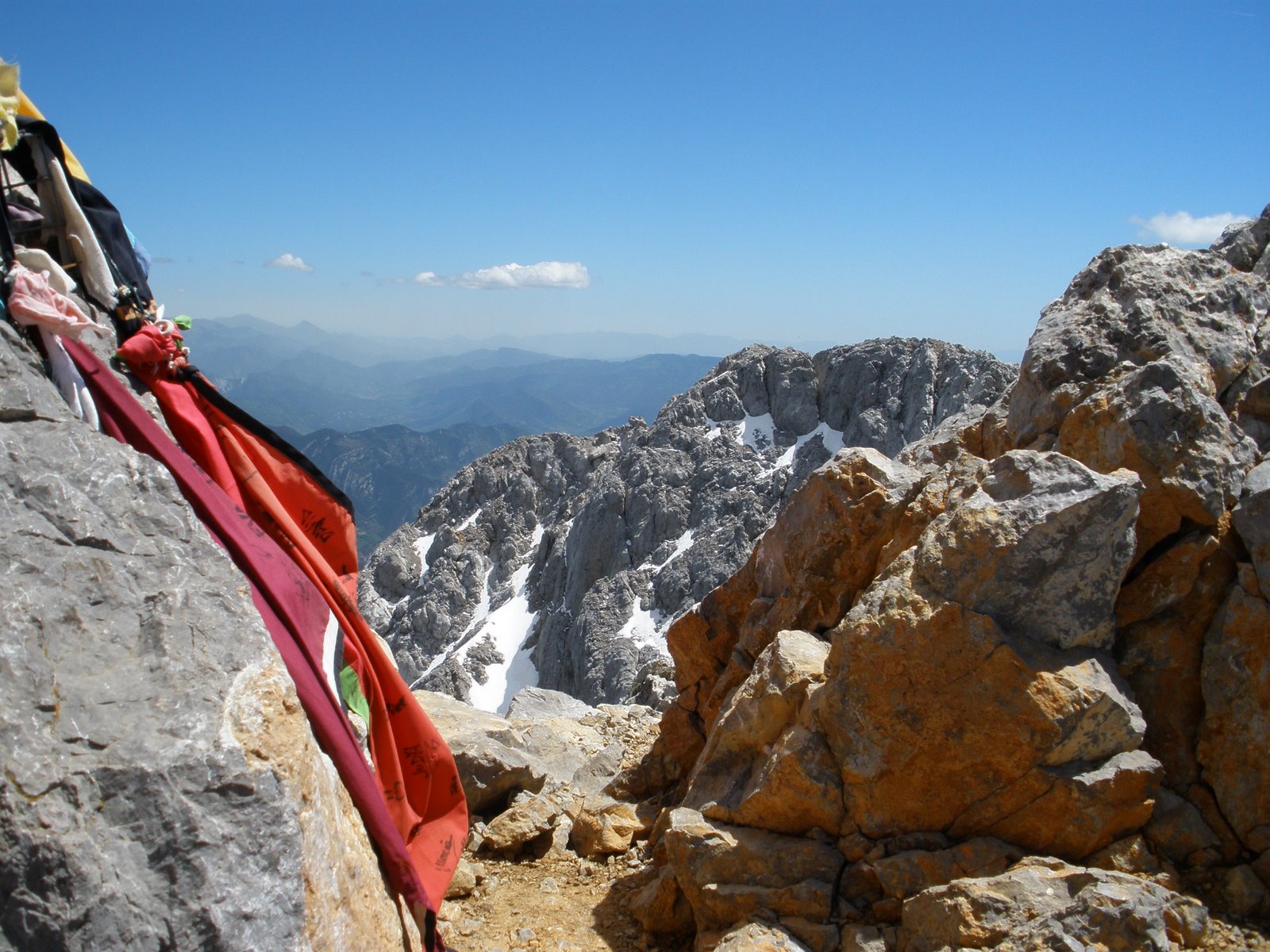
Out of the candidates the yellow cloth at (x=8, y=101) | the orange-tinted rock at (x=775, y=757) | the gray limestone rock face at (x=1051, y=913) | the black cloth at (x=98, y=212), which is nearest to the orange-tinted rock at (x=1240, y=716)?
the gray limestone rock face at (x=1051, y=913)

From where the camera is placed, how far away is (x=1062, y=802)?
20.5 feet

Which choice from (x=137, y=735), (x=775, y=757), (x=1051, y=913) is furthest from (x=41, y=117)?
(x=1051, y=913)

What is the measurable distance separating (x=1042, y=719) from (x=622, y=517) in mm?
102258

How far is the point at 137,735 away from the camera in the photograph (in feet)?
11.7

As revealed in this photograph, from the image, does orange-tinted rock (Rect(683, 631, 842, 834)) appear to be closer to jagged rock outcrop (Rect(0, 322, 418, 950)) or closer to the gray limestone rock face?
the gray limestone rock face

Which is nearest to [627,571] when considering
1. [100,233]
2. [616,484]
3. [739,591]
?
[616,484]

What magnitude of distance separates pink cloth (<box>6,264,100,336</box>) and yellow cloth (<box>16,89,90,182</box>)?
109 centimetres

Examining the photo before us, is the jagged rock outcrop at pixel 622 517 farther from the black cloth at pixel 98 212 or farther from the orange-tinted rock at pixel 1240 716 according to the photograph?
the black cloth at pixel 98 212

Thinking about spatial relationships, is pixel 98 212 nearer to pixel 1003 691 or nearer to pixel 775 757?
pixel 775 757

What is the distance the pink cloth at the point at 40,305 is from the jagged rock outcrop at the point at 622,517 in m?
81.5

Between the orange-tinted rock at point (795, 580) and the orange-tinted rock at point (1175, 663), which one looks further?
the orange-tinted rock at point (795, 580)

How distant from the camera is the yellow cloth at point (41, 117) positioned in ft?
17.0

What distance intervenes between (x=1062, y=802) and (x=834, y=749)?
1788 mm

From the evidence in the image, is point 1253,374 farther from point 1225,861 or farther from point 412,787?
point 412,787
